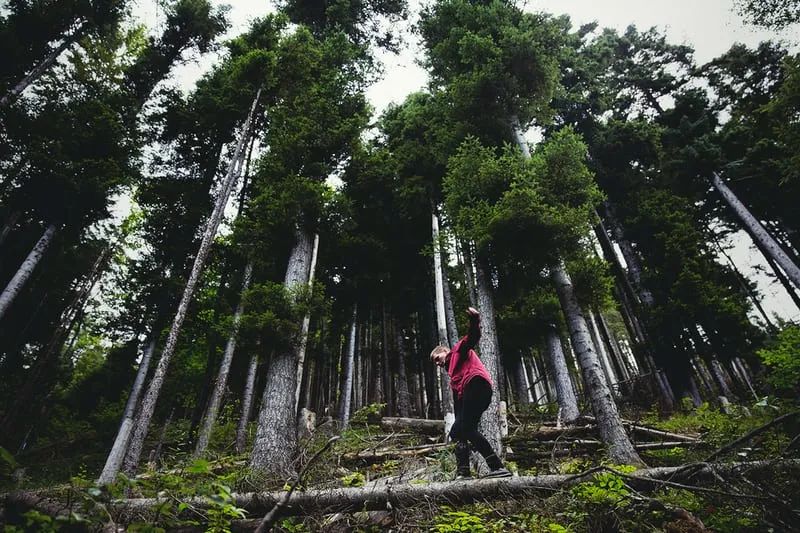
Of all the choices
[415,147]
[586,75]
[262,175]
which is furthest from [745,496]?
[586,75]

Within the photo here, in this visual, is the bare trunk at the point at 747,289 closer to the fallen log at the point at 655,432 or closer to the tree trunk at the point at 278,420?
the fallen log at the point at 655,432

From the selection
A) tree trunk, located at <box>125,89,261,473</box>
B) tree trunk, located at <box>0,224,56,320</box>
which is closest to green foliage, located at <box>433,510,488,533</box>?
tree trunk, located at <box>125,89,261,473</box>

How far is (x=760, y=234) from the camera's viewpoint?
12531mm

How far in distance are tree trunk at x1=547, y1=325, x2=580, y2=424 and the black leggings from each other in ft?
20.5

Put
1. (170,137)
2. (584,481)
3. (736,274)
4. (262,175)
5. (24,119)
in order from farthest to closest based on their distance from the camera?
(736,274) < (170,137) < (24,119) < (262,175) < (584,481)

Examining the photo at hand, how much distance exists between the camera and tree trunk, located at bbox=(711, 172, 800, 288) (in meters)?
11.5

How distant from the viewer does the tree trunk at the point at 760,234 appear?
1154 cm

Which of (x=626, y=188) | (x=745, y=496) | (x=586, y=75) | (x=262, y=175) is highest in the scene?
(x=586, y=75)

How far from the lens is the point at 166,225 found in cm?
1260

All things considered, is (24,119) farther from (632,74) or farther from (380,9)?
(632,74)

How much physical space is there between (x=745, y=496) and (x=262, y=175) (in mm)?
10280

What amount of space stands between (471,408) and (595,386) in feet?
11.0

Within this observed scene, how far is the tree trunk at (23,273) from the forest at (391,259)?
91 mm

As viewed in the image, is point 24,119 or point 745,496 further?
point 24,119
